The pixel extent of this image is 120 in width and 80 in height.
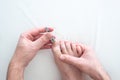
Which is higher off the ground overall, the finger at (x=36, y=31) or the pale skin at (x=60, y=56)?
the finger at (x=36, y=31)

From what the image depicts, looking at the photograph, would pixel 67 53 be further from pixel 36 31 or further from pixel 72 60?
pixel 36 31

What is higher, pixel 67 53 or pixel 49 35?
pixel 49 35

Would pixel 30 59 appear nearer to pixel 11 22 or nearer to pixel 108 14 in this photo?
pixel 11 22

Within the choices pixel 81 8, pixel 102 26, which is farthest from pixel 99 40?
pixel 81 8

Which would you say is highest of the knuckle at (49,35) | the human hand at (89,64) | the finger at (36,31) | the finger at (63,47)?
the finger at (36,31)

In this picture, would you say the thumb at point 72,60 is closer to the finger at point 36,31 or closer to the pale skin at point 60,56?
the pale skin at point 60,56

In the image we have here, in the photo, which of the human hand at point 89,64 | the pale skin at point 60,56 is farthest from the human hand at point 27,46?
the human hand at point 89,64

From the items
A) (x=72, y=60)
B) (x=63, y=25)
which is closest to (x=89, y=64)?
(x=72, y=60)
